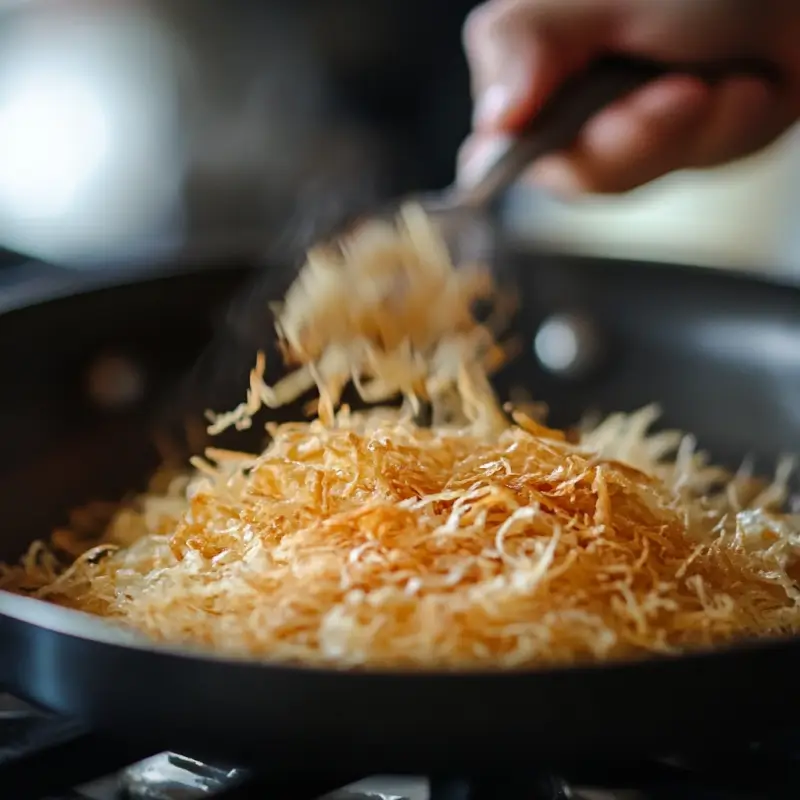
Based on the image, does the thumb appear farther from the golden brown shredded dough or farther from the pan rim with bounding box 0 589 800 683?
the pan rim with bounding box 0 589 800 683

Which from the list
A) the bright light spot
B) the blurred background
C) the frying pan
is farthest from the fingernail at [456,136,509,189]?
the bright light spot

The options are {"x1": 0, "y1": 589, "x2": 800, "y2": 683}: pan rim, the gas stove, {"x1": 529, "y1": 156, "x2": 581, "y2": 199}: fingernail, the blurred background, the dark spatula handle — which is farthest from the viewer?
the blurred background

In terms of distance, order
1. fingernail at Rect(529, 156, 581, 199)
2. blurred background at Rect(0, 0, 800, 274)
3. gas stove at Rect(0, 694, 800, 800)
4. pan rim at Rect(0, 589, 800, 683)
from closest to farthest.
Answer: pan rim at Rect(0, 589, 800, 683)
gas stove at Rect(0, 694, 800, 800)
fingernail at Rect(529, 156, 581, 199)
blurred background at Rect(0, 0, 800, 274)

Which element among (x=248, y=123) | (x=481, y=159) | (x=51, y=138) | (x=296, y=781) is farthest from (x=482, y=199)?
(x=51, y=138)

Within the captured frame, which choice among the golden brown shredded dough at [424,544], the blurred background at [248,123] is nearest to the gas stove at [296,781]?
the golden brown shredded dough at [424,544]

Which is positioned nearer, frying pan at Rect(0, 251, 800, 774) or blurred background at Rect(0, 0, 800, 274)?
frying pan at Rect(0, 251, 800, 774)

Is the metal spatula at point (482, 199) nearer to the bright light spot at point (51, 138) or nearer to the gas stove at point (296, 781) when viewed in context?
the gas stove at point (296, 781)
